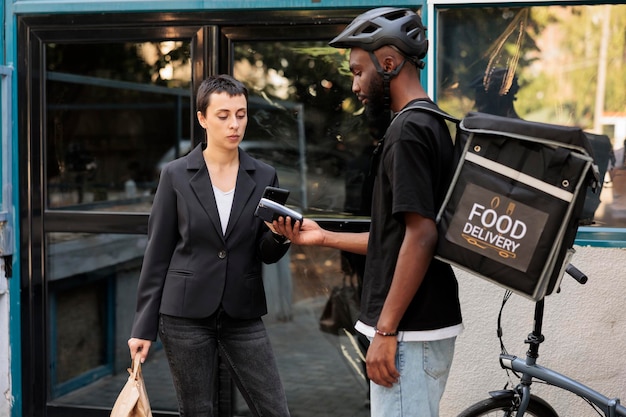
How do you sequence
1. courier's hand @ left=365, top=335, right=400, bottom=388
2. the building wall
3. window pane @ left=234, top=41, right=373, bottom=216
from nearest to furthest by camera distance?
1. courier's hand @ left=365, top=335, right=400, bottom=388
2. the building wall
3. window pane @ left=234, top=41, right=373, bottom=216

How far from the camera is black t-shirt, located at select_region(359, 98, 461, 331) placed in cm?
257

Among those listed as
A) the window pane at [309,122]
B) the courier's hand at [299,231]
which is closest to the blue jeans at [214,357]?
the courier's hand at [299,231]

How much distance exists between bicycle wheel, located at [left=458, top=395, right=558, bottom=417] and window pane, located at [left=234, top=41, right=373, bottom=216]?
4.46 ft

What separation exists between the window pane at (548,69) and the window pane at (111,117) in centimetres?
149

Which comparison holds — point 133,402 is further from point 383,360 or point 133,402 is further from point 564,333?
point 564,333

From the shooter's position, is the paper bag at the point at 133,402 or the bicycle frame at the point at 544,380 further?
the bicycle frame at the point at 544,380

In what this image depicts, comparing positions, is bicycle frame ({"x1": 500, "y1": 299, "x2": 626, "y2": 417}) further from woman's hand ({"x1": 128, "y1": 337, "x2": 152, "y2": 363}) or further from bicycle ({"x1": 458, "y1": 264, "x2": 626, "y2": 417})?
woman's hand ({"x1": 128, "y1": 337, "x2": 152, "y2": 363})

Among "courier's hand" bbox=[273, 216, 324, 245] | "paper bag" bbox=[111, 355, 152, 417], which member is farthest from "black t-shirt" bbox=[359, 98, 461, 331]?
"paper bag" bbox=[111, 355, 152, 417]

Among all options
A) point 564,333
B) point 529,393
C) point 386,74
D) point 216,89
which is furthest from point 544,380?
point 216,89

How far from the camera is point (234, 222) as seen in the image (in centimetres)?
353

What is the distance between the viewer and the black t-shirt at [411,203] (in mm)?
2570

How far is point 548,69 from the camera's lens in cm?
451

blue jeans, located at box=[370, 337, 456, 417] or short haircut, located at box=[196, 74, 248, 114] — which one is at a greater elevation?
short haircut, located at box=[196, 74, 248, 114]

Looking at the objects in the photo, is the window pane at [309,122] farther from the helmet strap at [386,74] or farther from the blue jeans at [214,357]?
the helmet strap at [386,74]
